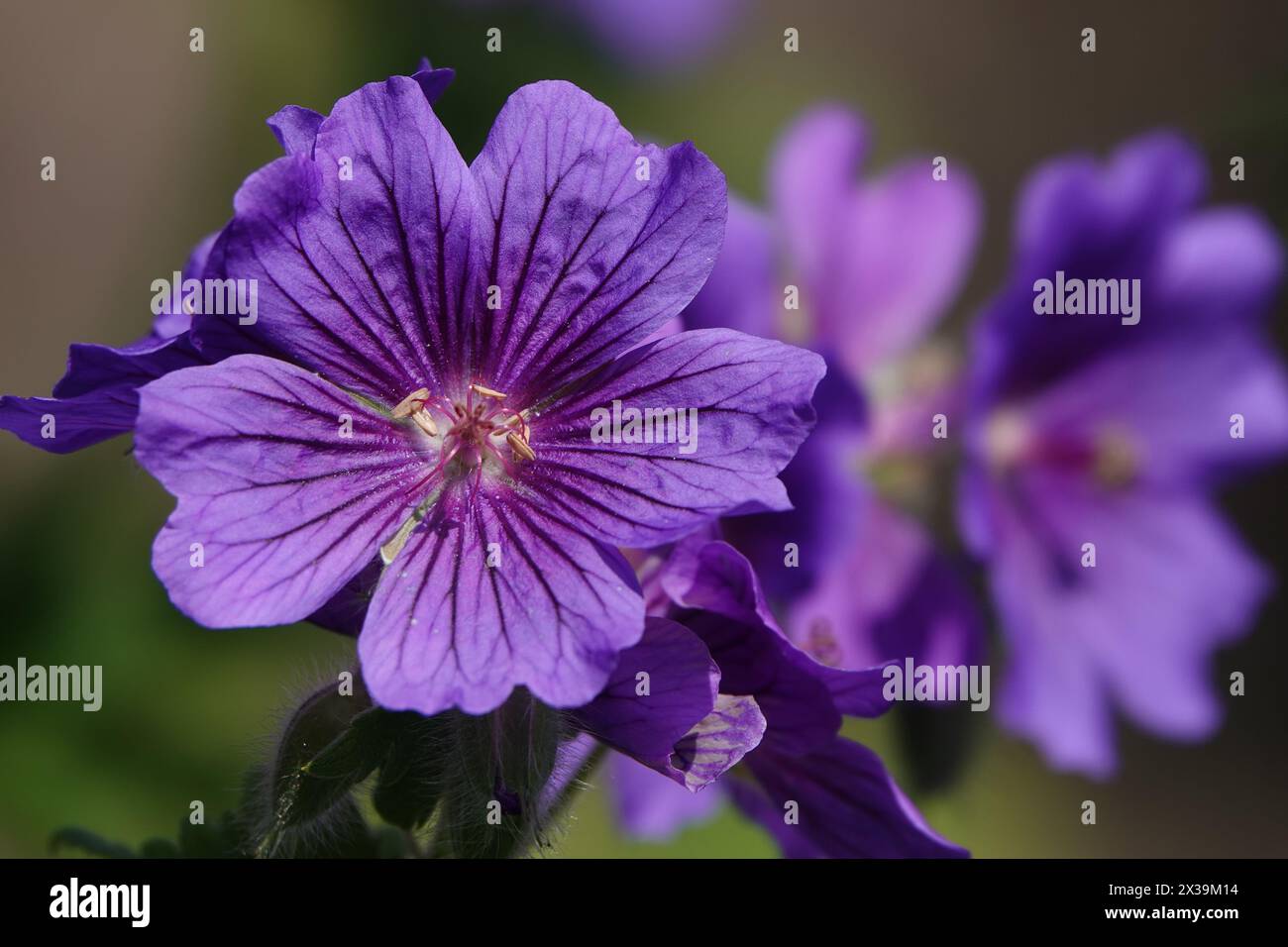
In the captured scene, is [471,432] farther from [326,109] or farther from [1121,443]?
[326,109]

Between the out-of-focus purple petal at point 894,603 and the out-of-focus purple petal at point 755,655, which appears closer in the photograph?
the out-of-focus purple petal at point 755,655

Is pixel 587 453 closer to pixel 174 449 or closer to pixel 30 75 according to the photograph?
pixel 174 449

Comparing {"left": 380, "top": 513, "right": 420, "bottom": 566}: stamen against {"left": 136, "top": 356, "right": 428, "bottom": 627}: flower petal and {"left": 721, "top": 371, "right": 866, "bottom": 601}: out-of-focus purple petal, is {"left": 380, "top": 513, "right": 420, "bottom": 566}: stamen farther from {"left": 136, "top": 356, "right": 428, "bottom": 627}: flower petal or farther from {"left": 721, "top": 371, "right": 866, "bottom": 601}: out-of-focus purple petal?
{"left": 721, "top": 371, "right": 866, "bottom": 601}: out-of-focus purple petal

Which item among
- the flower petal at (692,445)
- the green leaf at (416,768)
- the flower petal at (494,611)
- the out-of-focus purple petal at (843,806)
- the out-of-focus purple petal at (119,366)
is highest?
the out-of-focus purple petal at (119,366)

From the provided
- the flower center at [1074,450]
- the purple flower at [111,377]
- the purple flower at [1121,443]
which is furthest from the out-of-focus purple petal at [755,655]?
the flower center at [1074,450]

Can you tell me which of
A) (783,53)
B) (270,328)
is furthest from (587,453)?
(783,53)

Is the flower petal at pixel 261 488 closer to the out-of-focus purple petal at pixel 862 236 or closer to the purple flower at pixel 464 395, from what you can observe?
the purple flower at pixel 464 395
